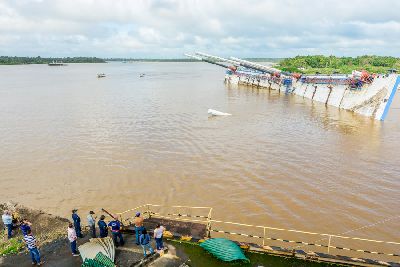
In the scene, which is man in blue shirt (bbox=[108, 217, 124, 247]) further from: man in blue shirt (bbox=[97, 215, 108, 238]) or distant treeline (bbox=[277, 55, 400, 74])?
distant treeline (bbox=[277, 55, 400, 74])

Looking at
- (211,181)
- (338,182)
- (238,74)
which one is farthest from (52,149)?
(238,74)

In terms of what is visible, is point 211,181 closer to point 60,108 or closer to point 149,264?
point 149,264

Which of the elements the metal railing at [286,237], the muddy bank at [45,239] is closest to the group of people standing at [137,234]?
the muddy bank at [45,239]

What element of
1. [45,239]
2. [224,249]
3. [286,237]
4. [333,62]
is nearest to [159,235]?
[224,249]

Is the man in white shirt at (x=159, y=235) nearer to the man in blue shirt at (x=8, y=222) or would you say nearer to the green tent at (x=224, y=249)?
the green tent at (x=224, y=249)

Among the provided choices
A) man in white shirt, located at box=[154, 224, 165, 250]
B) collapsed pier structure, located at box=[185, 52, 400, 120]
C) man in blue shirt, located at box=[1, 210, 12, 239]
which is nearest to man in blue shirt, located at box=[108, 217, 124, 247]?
man in white shirt, located at box=[154, 224, 165, 250]
